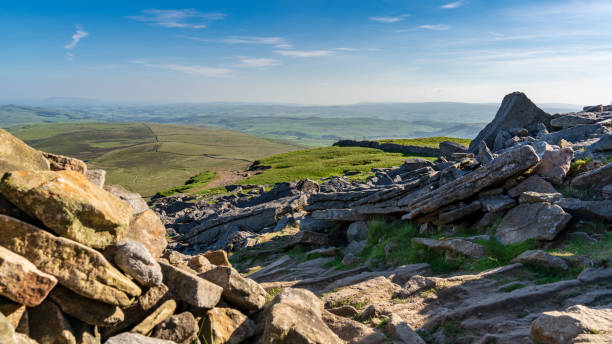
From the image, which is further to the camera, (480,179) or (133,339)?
(480,179)

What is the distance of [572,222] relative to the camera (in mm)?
15922

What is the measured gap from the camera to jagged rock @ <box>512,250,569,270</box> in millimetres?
13094

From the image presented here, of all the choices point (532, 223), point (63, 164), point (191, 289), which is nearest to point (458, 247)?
point (532, 223)

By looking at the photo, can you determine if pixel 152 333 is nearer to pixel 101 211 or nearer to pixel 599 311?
pixel 101 211

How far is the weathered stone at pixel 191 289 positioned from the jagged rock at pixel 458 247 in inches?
416

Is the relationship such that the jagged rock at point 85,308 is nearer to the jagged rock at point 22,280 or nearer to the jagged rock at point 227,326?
the jagged rock at point 22,280

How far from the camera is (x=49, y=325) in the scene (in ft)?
28.5

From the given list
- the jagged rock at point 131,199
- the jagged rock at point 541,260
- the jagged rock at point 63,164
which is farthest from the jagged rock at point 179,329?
the jagged rock at point 541,260

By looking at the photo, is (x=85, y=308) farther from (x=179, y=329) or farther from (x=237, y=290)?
(x=237, y=290)

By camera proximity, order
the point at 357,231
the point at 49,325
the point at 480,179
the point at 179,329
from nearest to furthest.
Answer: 1. the point at 49,325
2. the point at 179,329
3. the point at 480,179
4. the point at 357,231

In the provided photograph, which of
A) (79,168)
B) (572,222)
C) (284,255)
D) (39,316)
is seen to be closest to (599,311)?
(572,222)

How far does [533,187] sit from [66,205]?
2002cm

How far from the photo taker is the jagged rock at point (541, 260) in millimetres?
13094

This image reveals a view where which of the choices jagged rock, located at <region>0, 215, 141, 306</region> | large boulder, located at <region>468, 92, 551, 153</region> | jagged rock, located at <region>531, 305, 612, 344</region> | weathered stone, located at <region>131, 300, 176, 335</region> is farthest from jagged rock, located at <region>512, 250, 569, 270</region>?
large boulder, located at <region>468, 92, 551, 153</region>
